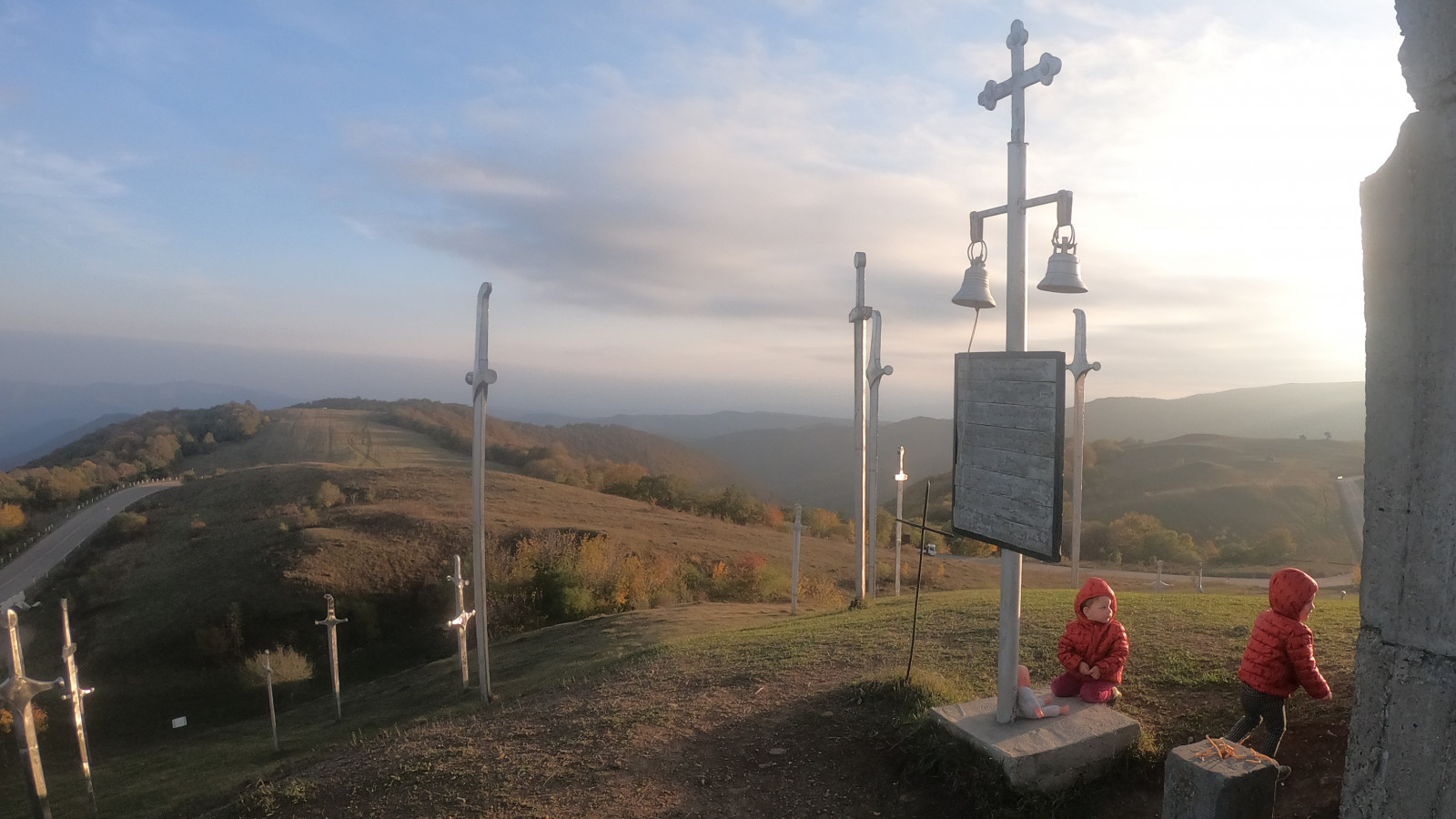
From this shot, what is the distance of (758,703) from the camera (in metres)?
7.41

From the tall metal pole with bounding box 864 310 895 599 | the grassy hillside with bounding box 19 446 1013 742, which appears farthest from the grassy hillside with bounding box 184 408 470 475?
the tall metal pole with bounding box 864 310 895 599

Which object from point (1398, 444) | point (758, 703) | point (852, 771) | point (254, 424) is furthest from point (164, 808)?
point (254, 424)

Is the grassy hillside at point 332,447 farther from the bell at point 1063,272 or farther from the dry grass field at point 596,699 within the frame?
the bell at point 1063,272

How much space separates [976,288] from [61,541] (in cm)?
4595

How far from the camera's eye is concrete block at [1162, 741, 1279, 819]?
384 cm

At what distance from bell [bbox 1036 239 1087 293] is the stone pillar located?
2.08 meters

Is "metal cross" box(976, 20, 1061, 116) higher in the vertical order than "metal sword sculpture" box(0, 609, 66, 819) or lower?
higher

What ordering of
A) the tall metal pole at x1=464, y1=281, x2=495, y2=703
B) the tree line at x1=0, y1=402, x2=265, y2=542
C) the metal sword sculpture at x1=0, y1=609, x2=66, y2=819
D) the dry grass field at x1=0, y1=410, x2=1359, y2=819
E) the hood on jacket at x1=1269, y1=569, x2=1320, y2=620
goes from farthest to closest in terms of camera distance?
the tree line at x1=0, y1=402, x2=265, y2=542, the tall metal pole at x1=464, y1=281, x2=495, y2=703, the metal sword sculpture at x1=0, y1=609, x2=66, y2=819, the dry grass field at x1=0, y1=410, x2=1359, y2=819, the hood on jacket at x1=1269, y1=569, x2=1320, y2=620

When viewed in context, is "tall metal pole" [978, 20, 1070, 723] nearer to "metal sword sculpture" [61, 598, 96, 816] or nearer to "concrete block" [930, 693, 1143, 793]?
"concrete block" [930, 693, 1143, 793]

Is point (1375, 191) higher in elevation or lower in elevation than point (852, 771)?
higher

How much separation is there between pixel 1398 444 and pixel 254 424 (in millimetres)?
80600

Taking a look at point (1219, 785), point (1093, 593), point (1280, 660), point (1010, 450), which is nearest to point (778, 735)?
point (1093, 593)

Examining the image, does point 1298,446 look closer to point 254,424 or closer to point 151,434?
point 254,424

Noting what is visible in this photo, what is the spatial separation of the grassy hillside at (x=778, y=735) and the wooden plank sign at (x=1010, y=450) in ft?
5.54
